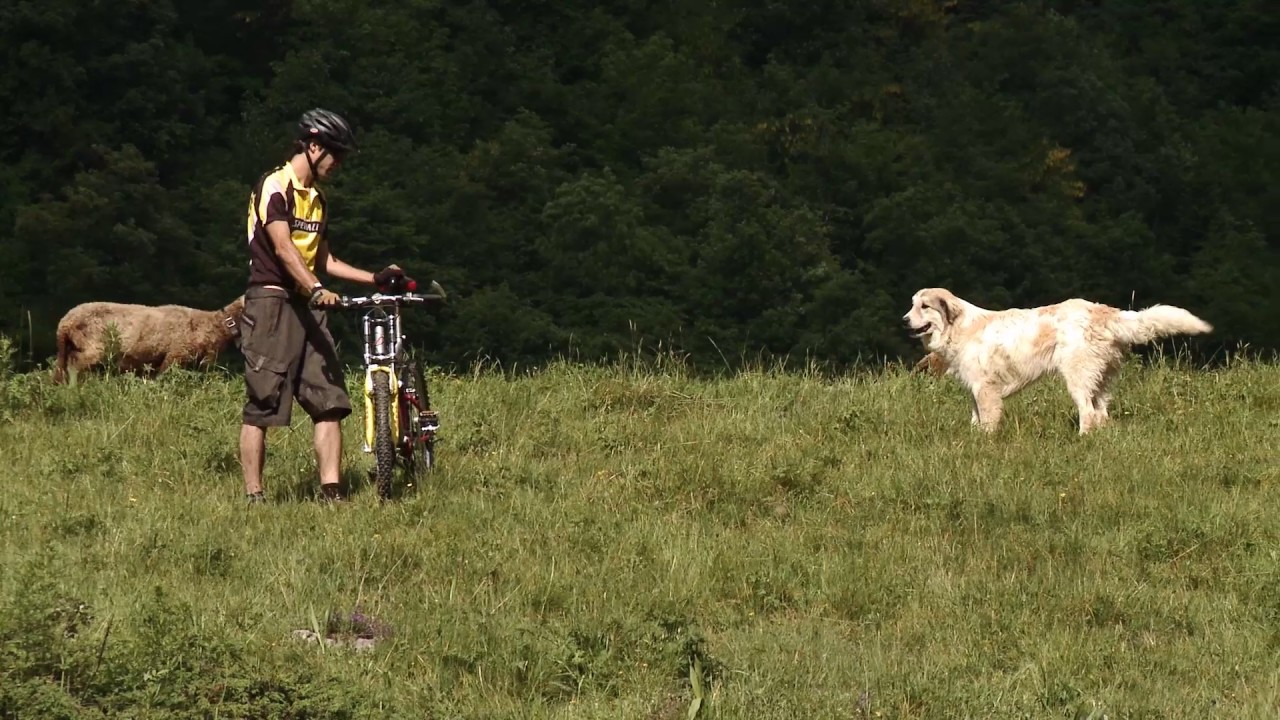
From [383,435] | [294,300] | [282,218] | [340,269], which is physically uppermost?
[282,218]

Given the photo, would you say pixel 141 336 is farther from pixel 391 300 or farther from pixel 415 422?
pixel 391 300

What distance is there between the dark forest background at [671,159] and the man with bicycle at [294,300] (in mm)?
17816

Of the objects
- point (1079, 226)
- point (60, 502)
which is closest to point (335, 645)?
point (60, 502)

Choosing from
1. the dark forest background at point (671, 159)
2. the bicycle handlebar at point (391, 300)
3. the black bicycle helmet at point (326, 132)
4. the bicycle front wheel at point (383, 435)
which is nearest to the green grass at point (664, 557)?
the bicycle front wheel at point (383, 435)

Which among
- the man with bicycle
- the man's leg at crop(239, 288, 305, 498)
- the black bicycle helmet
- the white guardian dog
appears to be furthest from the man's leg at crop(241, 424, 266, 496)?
the white guardian dog

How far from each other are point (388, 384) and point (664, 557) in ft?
5.72

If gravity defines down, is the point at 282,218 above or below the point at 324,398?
above

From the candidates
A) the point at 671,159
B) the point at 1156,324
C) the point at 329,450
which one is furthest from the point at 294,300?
the point at 671,159

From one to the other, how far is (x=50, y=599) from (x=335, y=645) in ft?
3.39

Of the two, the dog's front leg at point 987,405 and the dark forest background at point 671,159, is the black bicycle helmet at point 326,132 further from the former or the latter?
the dark forest background at point 671,159

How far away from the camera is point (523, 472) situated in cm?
944

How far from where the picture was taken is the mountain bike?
332 inches

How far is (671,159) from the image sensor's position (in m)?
34.0

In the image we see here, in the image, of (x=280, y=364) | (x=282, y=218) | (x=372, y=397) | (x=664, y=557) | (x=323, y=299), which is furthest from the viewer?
(x=372, y=397)
